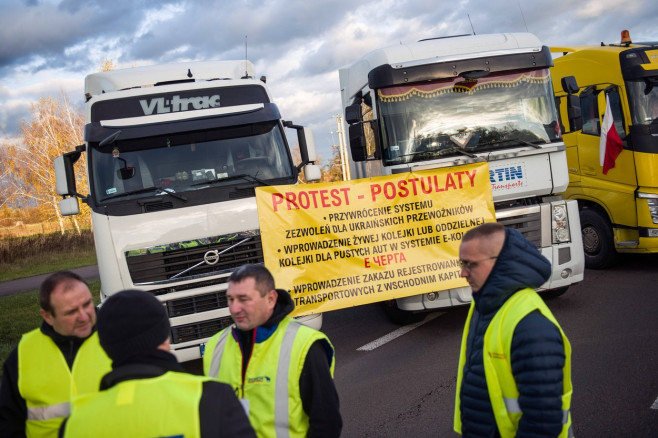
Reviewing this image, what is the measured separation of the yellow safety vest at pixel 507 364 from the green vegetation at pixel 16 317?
7.55 metres

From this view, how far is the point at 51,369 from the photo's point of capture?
2.79 meters

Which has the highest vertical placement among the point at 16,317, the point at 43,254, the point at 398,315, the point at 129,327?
the point at 129,327

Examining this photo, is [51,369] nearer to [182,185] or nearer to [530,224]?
[182,185]

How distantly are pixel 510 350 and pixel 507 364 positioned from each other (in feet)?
0.18

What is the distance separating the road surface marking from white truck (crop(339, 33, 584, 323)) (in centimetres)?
52

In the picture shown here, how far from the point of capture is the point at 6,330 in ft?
34.4

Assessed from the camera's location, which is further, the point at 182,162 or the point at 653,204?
the point at 653,204

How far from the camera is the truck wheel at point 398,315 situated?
25.7 ft

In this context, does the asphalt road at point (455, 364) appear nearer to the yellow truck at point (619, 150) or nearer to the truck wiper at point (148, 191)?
the yellow truck at point (619, 150)

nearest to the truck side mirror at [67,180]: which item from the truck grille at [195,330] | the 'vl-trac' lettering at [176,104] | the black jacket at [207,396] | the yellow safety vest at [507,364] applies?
the 'vl-trac' lettering at [176,104]

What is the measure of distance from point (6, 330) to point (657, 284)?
10180 mm

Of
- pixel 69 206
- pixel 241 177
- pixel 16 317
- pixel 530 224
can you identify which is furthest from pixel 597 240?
pixel 16 317

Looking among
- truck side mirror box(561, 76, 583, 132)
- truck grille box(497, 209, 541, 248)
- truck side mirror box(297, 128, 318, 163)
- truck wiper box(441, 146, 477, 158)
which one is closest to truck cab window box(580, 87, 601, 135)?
truck side mirror box(561, 76, 583, 132)

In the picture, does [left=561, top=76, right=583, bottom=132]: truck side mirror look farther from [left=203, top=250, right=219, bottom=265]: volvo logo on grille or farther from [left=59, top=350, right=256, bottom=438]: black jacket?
[left=59, top=350, right=256, bottom=438]: black jacket
